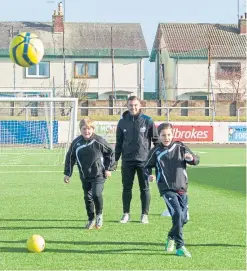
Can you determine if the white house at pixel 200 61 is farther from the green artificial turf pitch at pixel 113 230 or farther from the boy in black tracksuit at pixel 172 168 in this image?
the boy in black tracksuit at pixel 172 168

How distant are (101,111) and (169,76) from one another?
643 inches

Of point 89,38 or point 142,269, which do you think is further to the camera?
point 89,38

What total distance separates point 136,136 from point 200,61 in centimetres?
4912

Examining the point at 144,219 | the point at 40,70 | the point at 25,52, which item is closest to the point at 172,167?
the point at 144,219

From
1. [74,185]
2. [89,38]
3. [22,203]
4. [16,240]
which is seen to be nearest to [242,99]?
[89,38]

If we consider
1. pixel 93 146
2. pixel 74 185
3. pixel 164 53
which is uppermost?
pixel 164 53

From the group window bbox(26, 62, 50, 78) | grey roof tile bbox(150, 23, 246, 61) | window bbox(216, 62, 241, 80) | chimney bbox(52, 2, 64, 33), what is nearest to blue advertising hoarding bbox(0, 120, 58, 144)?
window bbox(26, 62, 50, 78)

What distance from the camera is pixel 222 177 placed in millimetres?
20938

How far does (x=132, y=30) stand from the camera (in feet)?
207

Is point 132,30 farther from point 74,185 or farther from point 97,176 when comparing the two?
point 97,176

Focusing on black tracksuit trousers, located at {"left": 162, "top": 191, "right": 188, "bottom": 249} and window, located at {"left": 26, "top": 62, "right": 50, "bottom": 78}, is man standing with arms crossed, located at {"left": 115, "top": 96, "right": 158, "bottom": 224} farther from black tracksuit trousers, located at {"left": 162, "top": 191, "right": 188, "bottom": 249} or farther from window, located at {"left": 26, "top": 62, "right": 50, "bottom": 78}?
window, located at {"left": 26, "top": 62, "right": 50, "bottom": 78}

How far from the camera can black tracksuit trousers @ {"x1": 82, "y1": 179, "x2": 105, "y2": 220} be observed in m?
11.7

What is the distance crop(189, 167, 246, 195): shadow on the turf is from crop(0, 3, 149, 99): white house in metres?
33.8

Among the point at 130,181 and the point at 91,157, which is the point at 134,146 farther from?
the point at 91,157
